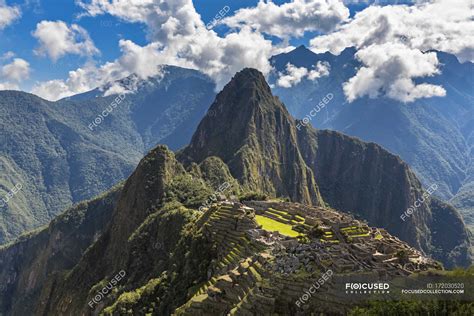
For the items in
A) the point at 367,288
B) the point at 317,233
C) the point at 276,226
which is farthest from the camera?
the point at 276,226

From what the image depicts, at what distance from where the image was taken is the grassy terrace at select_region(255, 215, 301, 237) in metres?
87.4

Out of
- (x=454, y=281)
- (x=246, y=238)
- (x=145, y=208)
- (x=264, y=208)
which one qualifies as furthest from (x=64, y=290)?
(x=454, y=281)

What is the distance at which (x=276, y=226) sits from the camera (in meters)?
94.4

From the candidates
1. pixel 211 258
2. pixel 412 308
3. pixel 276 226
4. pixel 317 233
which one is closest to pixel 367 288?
pixel 412 308

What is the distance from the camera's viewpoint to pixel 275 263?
55.9m

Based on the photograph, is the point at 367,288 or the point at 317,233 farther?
the point at 317,233

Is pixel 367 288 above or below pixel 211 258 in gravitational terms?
below

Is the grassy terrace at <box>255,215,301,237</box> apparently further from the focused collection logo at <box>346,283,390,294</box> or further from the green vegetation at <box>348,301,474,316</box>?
the green vegetation at <box>348,301,474,316</box>

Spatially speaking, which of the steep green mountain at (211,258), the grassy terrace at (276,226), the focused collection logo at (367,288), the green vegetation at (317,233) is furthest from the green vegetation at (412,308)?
→ the grassy terrace at (276,226)

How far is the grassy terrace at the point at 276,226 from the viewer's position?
287 ft

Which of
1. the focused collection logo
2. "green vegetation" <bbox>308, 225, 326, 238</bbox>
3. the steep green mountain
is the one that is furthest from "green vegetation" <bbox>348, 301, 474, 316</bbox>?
"green vegetation" <bbox>308, 225, 326, 238</bbox>

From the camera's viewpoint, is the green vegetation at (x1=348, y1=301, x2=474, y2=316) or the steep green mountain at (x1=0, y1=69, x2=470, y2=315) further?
the steep green mountain at (x1=0, y1=69, x2=470, y2=315)

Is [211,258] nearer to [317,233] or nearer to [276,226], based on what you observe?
[317,233]

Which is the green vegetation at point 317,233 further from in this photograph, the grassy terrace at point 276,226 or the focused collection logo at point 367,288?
the focused collection logo at point 367,288
